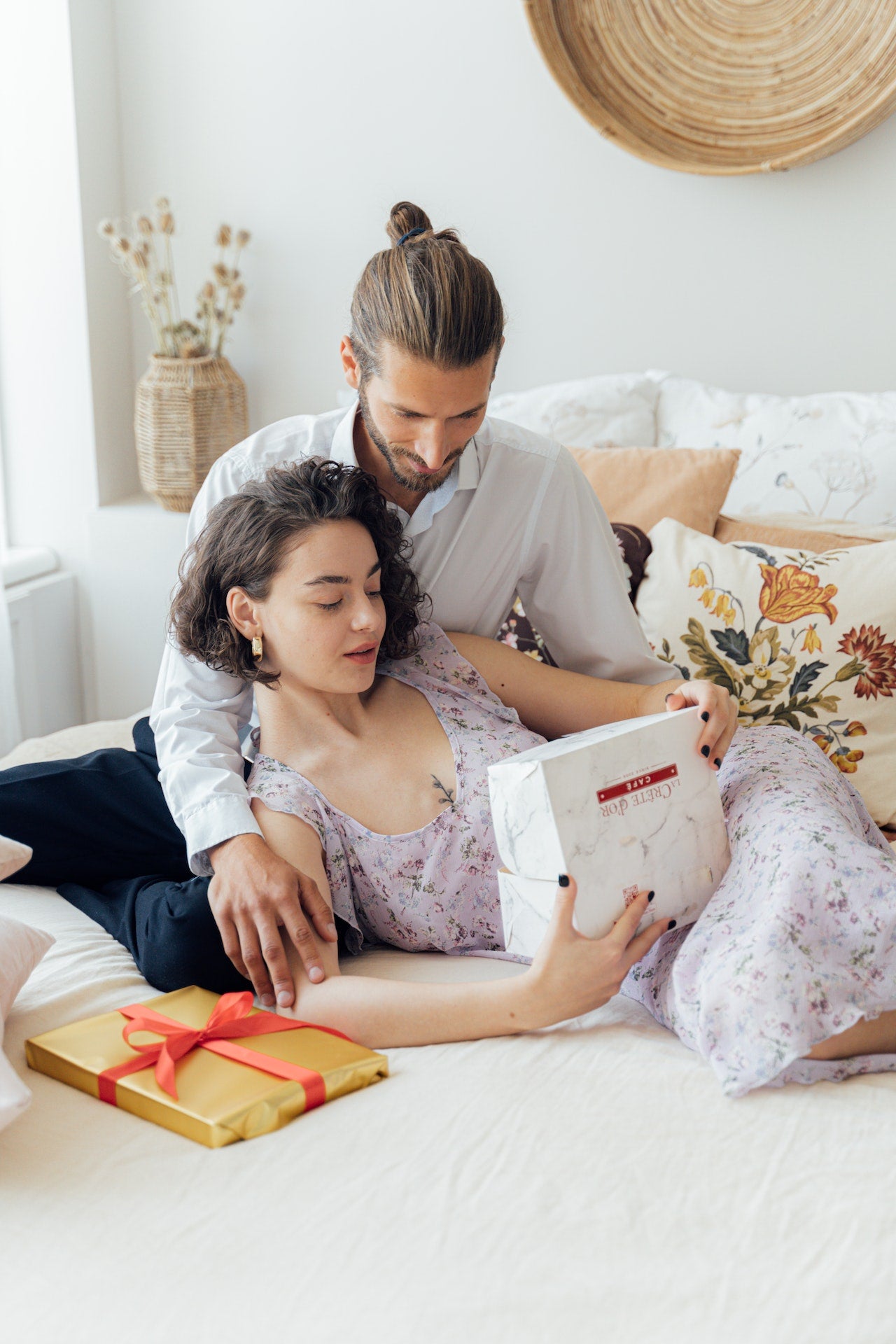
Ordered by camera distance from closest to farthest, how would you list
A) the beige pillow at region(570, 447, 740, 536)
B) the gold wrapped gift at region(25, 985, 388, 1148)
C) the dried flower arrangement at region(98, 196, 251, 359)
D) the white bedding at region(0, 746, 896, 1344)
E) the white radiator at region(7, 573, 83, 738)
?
the white bedding at region(0, 746, 896, 1344) → the gold wrapped gift at region(25, 985, 388, 1148) → the beige pillow at region(570, 447, 740, 536) → the dried flower arrangement at region(98, 196, 251, 359) → the white radiator at region(7, 573, 83, 738)

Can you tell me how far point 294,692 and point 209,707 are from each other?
0.48ft

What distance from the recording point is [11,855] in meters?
1.17

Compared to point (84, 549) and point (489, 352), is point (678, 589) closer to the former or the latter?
point (489, 352)

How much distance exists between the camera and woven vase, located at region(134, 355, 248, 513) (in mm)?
2535

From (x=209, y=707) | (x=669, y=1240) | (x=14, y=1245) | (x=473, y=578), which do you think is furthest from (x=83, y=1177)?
(x=473, y=578)

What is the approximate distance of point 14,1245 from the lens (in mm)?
855

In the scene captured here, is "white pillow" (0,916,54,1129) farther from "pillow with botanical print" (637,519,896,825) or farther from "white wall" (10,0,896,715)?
"white wall" (10,0,896,715)

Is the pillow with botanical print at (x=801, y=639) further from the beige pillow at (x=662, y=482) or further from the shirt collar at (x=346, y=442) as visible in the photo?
the shirt collar at (x=346, y=442)

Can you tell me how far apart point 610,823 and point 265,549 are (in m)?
0.50

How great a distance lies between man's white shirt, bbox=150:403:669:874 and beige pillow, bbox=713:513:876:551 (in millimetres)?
345

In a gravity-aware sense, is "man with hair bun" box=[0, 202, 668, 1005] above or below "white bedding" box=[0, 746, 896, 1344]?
above

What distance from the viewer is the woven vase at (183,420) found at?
2.54m

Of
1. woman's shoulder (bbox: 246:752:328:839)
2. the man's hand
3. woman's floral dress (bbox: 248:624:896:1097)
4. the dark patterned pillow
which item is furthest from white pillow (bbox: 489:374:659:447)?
the man's hand

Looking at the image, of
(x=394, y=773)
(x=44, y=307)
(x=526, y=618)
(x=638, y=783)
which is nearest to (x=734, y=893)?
(x=638, y=783)
